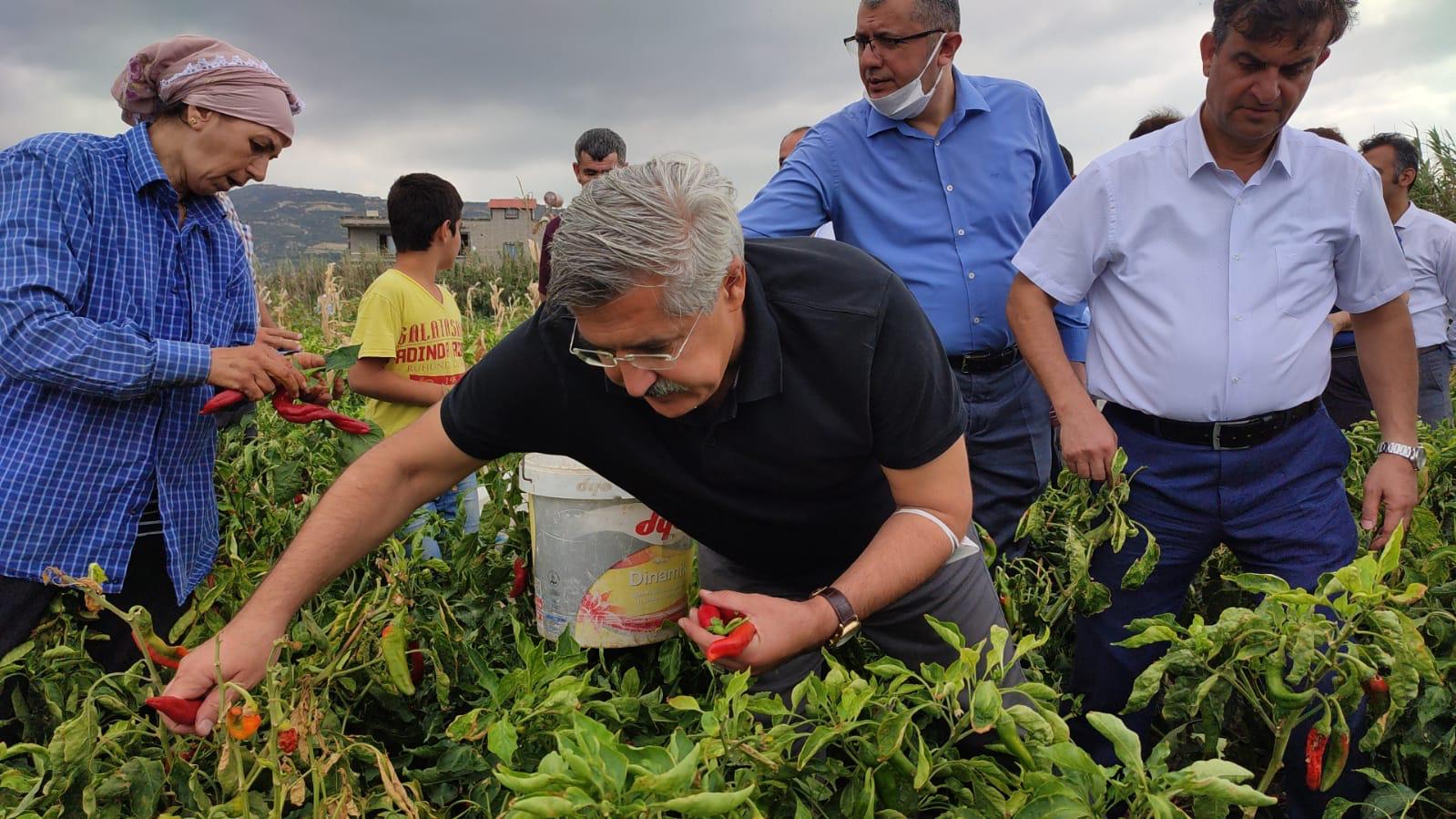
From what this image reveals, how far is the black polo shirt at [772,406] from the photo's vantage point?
1.55 meters

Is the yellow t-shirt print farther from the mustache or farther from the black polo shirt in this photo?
the mustache

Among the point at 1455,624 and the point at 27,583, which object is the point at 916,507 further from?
the point at 27,583

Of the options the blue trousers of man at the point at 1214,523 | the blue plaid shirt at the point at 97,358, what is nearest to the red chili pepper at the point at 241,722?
the blue plaid shirt at the point at 97,358

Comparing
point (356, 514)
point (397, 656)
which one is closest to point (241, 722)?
point (397, 656)

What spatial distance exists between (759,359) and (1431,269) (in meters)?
3.82

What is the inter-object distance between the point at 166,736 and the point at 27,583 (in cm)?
61

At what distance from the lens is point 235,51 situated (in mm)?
1918

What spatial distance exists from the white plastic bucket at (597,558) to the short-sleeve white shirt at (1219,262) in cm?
108

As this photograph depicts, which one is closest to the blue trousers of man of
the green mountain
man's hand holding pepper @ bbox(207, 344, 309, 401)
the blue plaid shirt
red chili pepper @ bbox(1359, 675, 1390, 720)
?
red chili pepper @ bbox(1359, 675, 1390, 720)

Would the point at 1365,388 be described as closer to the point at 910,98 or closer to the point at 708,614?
the point at 910,98

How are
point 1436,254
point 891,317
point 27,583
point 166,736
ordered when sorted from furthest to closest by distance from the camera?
point 1436,254, point 27,583, point 891,317, point 166,736

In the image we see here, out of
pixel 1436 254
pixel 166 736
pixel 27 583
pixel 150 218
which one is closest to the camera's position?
pixel 166 736

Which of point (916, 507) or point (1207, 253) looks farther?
point (1207, 253)

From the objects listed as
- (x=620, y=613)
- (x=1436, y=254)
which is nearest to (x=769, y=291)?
(x=620, y=613)
